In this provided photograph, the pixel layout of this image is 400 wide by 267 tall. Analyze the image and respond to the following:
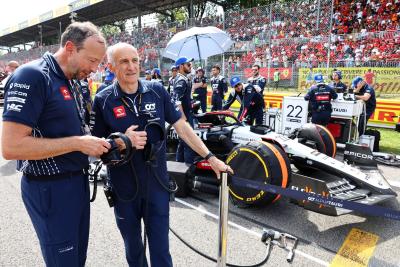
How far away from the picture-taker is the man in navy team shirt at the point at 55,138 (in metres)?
1.51

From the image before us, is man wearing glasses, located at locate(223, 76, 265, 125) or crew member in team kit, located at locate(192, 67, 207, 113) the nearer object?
man wearing glasses, located at locate(223, 76, 265, 125)

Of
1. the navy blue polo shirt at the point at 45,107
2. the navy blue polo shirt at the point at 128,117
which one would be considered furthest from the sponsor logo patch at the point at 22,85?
the navy blue polo shirt at the point at 128,117

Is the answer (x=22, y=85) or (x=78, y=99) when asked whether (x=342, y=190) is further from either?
(x=22, y=85)

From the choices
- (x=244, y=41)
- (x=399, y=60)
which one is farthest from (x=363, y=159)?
(x=244, y=41)

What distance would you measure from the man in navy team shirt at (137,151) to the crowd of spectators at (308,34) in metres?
11.9

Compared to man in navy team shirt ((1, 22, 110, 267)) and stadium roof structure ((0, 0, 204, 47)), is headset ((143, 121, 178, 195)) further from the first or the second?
stadium roof structure ((0, 0, 204, 47))

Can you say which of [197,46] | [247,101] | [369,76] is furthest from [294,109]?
[369,76]

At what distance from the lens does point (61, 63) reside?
171cm

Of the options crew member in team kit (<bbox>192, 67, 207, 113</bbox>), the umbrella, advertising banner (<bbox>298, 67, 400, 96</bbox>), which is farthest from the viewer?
advertising banner (<bbox>298, 67, 400, 96</bbox>)

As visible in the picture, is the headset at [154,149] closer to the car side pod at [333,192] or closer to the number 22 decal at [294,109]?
the car side pod at [333,192]

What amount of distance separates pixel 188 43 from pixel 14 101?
26.1ft

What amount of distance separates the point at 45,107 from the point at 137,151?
0.63 m

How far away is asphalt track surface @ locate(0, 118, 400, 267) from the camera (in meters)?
2.92

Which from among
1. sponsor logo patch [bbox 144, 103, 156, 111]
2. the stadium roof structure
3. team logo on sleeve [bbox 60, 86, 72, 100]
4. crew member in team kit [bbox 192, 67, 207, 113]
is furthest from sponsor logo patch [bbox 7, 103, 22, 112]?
the stadium roof structure
